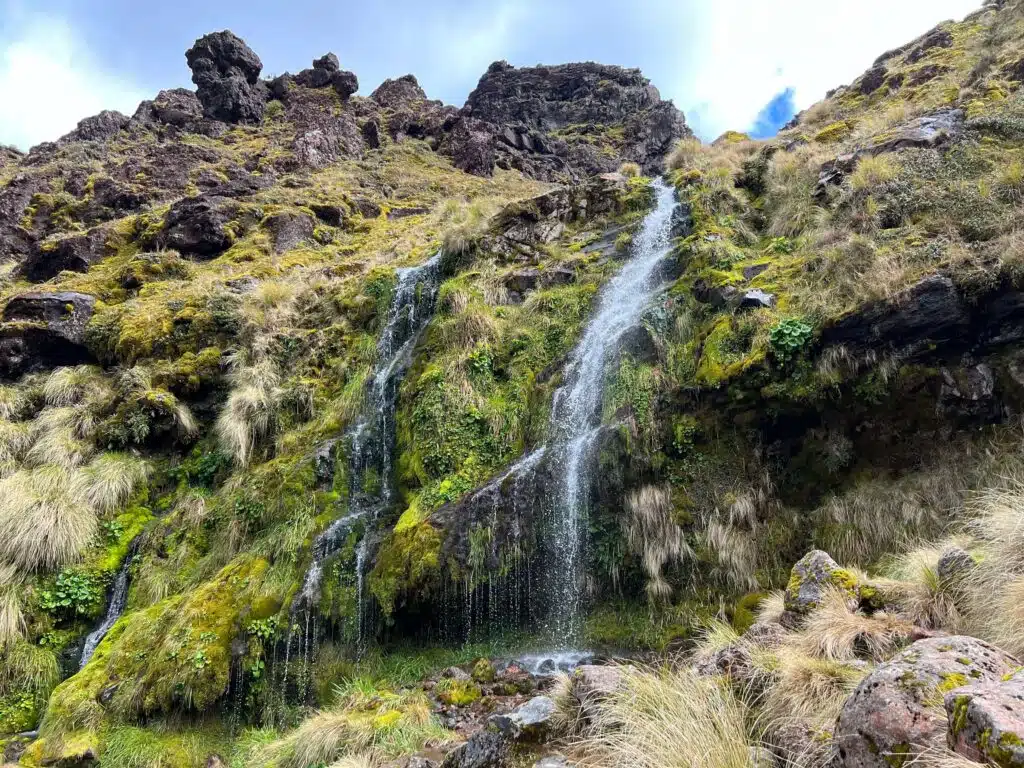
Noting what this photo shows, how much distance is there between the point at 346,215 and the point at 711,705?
22.3 metres

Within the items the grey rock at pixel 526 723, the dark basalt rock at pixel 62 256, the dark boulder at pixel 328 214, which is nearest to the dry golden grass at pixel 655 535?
the grey rock at pixel 526 723

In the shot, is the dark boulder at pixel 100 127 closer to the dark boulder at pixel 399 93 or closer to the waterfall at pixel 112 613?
the dark boulder at pixel 399 93

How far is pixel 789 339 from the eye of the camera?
6672mm

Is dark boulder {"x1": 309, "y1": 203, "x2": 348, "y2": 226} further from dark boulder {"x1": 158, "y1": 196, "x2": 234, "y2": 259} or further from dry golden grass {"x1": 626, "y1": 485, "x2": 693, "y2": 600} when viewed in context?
dry golden grass {"x1": 626, "y1": 485, "x2": 693, "y2": 600}

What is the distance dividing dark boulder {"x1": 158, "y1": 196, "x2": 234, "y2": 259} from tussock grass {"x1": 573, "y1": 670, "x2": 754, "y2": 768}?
19.3 m

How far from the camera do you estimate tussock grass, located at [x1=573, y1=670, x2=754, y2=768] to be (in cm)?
270

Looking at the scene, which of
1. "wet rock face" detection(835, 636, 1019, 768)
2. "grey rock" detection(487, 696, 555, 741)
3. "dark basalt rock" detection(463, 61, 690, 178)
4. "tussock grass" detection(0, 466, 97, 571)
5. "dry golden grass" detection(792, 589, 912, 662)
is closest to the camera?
"wet rock face" detection(835, 636, 1019, 768)

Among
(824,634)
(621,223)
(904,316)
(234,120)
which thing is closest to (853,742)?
(824,634)

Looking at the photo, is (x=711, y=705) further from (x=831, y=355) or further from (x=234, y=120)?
(x=234, y=120)

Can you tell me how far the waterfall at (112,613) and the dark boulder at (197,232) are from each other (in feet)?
42.2

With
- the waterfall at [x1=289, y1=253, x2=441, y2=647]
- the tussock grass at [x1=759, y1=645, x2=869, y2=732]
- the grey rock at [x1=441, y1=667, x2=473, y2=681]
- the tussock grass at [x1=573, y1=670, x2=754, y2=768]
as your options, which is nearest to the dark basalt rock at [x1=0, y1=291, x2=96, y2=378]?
the waterfall at [x1=289, y1=253, x2=441, y2=647]

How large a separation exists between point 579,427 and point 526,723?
450 cm

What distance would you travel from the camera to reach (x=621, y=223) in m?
12.9

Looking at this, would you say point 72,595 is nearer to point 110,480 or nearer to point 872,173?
point 110,480
